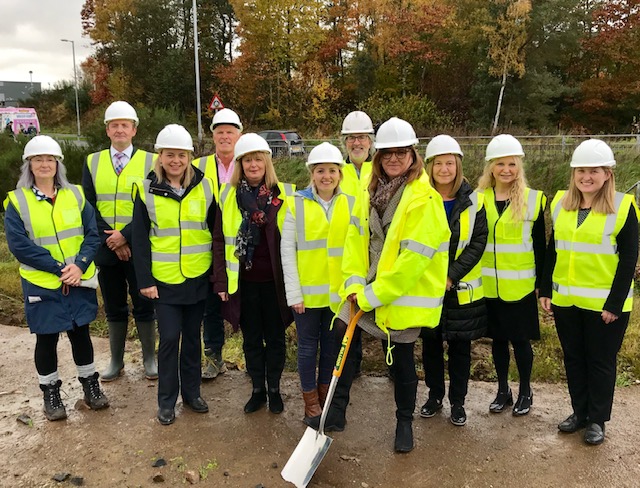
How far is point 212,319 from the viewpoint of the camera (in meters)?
4.68

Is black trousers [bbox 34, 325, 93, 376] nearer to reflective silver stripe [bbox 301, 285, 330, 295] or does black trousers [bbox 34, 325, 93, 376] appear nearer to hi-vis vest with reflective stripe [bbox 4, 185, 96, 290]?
hi-vis vest with reflective stripe [bbox 4, 185, 96, 290]

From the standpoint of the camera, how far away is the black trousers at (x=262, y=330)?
3.87m

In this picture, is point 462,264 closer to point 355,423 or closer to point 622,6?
point 355,423

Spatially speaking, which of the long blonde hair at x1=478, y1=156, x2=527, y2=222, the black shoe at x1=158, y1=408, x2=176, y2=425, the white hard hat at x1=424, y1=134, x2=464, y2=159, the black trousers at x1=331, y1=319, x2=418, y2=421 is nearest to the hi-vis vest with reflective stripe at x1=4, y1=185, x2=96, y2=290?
the black shoe at x1=158, y1=408, x2=176, y2=425

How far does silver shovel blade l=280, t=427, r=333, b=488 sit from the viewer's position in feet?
10.00

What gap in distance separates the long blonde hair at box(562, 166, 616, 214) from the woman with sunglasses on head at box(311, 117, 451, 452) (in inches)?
37.5

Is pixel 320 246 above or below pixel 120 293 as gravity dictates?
above

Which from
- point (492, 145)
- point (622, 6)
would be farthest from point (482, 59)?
point (492, 145)

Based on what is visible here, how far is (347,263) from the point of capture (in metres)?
3.36

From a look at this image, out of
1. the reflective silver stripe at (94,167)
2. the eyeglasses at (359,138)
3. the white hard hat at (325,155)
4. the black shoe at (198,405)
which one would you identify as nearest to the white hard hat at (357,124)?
the eyeglasses at (359,138)

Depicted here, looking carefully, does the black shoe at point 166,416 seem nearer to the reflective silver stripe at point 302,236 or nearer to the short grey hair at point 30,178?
the reflective silver stripe at point 302,236

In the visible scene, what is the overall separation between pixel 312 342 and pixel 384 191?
3.99ft

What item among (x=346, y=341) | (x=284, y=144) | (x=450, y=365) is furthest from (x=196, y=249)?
(x=284, y=144)

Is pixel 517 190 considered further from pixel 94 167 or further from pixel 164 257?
pixel 94 167
